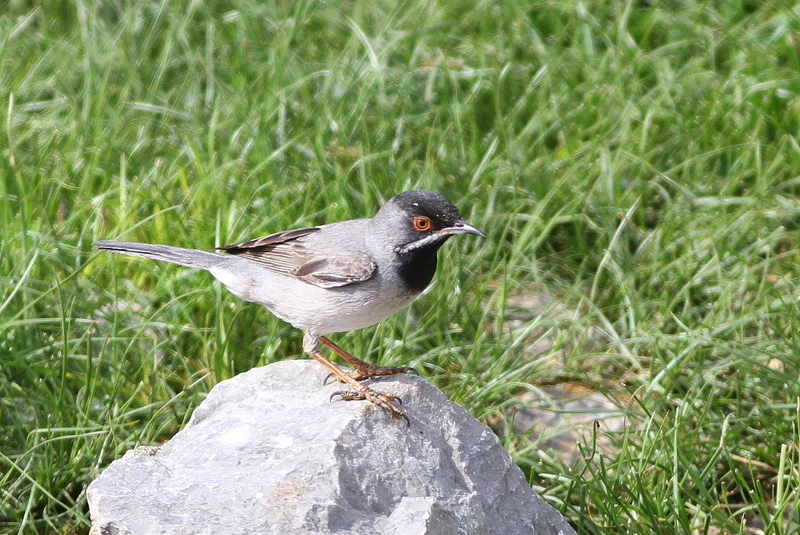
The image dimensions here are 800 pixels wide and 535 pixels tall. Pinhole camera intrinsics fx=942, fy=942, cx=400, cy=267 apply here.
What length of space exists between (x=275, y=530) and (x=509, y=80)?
488 cm

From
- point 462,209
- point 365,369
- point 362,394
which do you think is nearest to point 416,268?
point 365,369

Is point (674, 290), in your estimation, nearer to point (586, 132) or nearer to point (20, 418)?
point (586, 132)

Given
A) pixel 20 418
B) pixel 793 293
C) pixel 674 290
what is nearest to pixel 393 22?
pixel 674 290

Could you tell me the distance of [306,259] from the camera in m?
4.50

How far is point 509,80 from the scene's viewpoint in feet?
23.5

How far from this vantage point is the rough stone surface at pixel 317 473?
308 centimetres

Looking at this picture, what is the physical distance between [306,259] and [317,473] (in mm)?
1467

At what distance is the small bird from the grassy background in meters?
0.46

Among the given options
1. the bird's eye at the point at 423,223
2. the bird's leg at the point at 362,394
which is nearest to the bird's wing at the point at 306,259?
the bird's eye at the point at 423,223

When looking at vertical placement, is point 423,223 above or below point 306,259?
above

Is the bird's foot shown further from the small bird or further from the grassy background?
the grassy background

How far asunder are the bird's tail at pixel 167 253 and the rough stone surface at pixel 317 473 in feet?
2.92

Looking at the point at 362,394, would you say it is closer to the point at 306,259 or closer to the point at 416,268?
the point at 416,268

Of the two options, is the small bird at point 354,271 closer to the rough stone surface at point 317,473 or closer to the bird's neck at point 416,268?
the bird's neck at point 416,268
